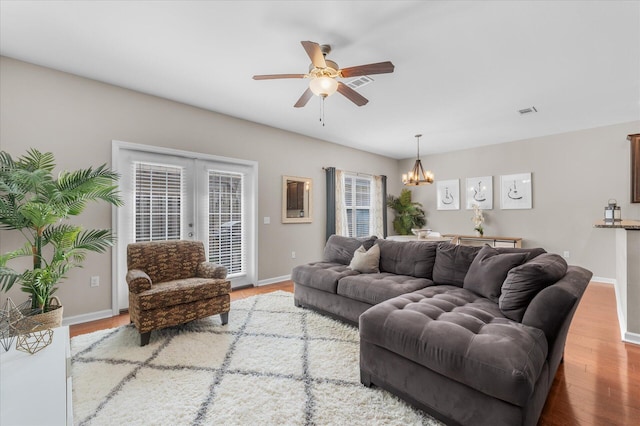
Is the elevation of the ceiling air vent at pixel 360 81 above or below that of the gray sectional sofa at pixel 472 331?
above

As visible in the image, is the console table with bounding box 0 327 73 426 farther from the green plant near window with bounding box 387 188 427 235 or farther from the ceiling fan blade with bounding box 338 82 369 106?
the green plant near window with bounding box 387 188 427 235

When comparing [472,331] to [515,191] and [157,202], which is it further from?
[515,191]

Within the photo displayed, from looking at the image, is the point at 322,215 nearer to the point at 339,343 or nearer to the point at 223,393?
the point at 339,343

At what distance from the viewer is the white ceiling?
7.18 ft

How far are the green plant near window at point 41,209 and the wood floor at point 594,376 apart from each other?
2.62 feet

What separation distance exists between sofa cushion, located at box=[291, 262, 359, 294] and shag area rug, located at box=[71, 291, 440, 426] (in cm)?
42

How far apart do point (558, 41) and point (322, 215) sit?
4.26 m

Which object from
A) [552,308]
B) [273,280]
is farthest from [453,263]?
[273,280]

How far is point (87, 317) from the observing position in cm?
323

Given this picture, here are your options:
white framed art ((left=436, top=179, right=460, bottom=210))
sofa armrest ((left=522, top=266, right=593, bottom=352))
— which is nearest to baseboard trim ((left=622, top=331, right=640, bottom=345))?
sofa armrest ((left=522, top=266, right=593, bottom=352))

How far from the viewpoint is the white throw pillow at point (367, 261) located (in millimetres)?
3347

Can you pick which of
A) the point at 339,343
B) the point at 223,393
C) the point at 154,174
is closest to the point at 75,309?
the point at 154,174

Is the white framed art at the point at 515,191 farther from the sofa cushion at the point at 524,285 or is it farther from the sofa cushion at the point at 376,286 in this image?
the sofa cushion at the point at 524,285

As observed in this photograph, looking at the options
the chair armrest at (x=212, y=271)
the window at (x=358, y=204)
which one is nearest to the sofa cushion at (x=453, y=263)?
the chair armrest at (x=212, y=271)
